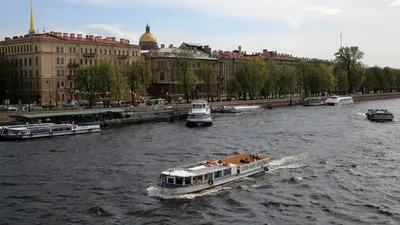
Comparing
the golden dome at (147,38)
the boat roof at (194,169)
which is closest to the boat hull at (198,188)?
the boat roof at (194,169)

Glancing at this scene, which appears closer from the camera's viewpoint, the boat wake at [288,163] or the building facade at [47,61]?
the boat wake at [288,163]

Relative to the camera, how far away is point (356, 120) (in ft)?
309

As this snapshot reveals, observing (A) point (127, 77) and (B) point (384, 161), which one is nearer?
(B) point (384, 161)

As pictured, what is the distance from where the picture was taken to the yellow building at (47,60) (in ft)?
381

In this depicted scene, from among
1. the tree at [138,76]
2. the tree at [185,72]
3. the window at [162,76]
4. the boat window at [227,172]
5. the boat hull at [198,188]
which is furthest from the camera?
the window at [162,76]

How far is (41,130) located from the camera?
234 ft

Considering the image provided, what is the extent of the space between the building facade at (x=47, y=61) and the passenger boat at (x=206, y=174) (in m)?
71.8

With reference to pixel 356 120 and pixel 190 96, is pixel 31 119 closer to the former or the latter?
pixel 356 120

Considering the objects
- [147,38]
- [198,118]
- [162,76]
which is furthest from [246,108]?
[147,38]

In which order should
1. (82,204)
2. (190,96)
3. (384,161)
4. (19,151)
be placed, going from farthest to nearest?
(190,96)
(19,151)
(384,161)
(82,204)

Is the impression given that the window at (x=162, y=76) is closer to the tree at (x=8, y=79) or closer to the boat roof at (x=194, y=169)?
the tree at (x=8, y=79)

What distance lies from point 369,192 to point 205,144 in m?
27.4

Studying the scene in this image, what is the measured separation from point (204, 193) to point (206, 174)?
1484 mm

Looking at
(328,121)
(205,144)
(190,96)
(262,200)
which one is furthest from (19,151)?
(190,96)
